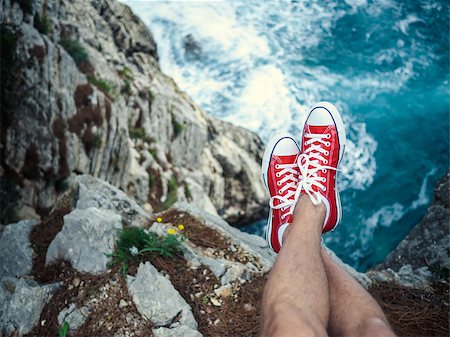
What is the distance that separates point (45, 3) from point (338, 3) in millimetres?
Answer: 16006

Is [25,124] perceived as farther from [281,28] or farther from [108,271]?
[281,28]

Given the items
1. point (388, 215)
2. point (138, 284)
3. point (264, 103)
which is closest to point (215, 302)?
point (138, 284)

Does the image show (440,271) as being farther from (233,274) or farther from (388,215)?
(388,215)

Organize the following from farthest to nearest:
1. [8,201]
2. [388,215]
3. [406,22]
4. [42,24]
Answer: [406,22] → [388,215] → [42,24] → [8,201]

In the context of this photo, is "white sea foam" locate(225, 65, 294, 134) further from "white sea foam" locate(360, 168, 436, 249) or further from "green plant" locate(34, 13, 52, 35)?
"green plant" locate(34, 13, 52, 35)

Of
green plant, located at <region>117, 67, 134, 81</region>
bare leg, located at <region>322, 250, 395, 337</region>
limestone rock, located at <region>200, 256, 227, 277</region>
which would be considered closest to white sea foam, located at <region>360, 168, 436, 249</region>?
green plant, located at <region>117, 67, 134, 81</region>

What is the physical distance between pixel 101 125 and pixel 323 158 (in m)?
6.05

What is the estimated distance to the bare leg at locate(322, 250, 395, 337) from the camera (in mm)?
2344

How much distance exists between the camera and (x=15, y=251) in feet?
12.2

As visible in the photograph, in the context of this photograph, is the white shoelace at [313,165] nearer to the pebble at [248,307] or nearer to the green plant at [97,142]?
the pebble at [248,307]

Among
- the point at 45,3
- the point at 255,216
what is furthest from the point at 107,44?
the point at 255,216

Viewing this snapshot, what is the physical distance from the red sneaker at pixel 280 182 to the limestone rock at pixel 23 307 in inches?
70.9

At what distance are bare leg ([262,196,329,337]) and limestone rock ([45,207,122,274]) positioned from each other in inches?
60.5

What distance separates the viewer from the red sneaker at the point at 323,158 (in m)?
3.31
